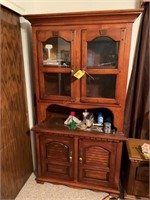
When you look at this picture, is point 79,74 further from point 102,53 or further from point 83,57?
point 102,53

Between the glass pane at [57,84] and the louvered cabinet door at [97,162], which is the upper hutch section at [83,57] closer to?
the glass pane at [57,84]

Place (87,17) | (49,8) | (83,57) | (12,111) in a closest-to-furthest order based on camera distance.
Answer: (87,17), (83,57), (12,111), (49,8)

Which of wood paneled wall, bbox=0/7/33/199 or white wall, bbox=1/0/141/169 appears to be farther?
white wall, bbox=1/0/141/169

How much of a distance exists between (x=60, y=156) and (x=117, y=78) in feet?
3.37

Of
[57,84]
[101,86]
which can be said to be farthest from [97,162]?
[57,84]

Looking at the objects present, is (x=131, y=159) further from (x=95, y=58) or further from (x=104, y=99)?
(x=95, y=58)

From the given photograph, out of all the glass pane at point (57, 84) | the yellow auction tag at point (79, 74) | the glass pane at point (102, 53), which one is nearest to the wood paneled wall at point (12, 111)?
the glass pane at point (57, 84)

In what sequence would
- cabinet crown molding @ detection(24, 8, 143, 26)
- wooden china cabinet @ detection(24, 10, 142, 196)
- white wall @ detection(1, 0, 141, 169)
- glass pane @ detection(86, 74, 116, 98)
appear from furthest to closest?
white wall @ detection(1, 0, 141, 169), glass pane @ detection(86, 74, 116, 98), wooden china cabinet @ detection(24, 10, 142, 196), cabinet crown molding @ detection(24, 8, 143, 26)

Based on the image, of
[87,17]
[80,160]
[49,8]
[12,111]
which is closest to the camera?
[87,17]

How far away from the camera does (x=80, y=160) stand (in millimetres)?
1702

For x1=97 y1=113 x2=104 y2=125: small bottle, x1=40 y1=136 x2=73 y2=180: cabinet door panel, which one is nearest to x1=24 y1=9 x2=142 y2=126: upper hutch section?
x1=97 y1=113 x2=104 y2=125: small bottle

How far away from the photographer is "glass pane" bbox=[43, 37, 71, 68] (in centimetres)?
155

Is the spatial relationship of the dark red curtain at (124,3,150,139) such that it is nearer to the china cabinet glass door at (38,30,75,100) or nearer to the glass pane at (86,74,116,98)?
the glass pane at (86,74,116,98)

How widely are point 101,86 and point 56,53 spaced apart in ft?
1.84
